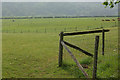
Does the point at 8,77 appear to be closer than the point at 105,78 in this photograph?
No

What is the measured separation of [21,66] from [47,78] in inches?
112

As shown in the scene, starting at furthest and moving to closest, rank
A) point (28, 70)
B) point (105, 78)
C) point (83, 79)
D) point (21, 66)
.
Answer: point (21, 66) < point (28, 70) < point (83, 79) < point (105, 78)

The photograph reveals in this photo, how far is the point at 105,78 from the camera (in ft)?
20.9

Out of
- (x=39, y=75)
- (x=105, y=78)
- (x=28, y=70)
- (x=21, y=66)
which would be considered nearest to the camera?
(x=105, y=78)

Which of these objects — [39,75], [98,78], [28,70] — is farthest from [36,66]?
[98,78]

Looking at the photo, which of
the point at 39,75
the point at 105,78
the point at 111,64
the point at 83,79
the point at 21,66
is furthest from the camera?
the point at 21,66

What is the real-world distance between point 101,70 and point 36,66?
417 centimetres

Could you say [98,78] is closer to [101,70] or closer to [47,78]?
[101,70]

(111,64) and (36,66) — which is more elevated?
(111,64)

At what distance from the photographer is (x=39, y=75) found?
26.4ft

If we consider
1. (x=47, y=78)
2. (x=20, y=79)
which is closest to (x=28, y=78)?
(x=20, y=79)

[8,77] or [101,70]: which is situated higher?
[101,70]

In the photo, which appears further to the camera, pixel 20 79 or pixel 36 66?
pixel 36 66

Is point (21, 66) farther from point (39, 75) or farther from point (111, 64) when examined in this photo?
point (111, 64)
